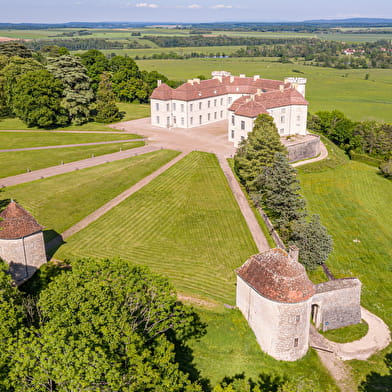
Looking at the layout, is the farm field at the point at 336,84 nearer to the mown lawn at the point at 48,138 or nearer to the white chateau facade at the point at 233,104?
the white chateau facade at the point at 233,104

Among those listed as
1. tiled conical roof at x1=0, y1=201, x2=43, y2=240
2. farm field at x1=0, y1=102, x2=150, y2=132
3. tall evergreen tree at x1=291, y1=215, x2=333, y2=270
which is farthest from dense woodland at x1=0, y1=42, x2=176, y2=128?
tall evergreen tree at x1=291, y1=215, x2=333, y2=270

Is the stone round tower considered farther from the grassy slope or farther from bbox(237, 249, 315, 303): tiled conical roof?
the grassy slope

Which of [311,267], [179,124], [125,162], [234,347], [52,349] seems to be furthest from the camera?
[179,124]

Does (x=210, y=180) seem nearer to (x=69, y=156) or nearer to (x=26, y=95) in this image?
(x=69, y=156)

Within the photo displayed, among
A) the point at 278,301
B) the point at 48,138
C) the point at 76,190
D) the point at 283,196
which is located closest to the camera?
Answer: the point at 278,301

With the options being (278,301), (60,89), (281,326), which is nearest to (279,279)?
(278,301)

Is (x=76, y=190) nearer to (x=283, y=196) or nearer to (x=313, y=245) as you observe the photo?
(x=283, y=196)

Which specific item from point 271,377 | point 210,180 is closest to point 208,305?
point 271,377
